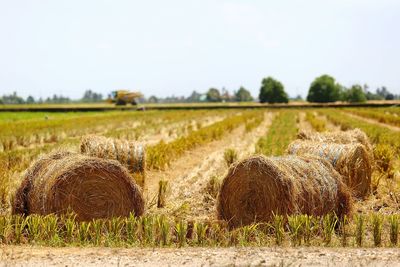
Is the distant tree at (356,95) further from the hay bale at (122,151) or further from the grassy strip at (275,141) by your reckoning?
the hay bale at (122,151)

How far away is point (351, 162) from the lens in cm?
1162

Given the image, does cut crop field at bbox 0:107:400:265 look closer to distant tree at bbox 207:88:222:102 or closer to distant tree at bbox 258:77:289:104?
distant tree at bbox 258:77:289:104

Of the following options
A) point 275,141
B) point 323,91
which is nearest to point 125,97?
point 323,91

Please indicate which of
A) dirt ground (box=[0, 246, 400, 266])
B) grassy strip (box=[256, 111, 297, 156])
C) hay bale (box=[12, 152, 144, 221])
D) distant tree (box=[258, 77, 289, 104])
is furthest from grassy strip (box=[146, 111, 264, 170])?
distant tree (box=[258, 77, 289, 104])

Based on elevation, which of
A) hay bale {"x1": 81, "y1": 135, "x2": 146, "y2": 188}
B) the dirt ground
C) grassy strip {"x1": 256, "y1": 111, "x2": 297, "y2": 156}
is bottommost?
the dirt ground

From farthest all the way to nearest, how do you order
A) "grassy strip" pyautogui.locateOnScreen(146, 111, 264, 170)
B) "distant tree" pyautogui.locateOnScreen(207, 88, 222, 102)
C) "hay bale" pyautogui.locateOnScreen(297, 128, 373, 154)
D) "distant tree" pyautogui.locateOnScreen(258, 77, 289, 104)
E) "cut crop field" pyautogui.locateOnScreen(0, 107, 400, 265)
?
"distant tree" pyautogui.locateOnScreen(207, 88, 222, 102), "distant tree" pyautogui.locateOnScreen(258, 77, 289, 104), "grassy strip" pyautogui.locateOnScreen(146, 111, 264, 170), "hay bale" pyautogui.locateOnScreen(297, 128, 373, 154), "cut crop field" pyautogui.locateOnScreen(0, 107, 400, 265)

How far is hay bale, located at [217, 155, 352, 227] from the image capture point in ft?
28.4

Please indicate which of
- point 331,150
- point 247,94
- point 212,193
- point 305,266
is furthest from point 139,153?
point 247,94

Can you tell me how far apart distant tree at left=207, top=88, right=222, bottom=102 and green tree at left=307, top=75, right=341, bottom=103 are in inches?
1994

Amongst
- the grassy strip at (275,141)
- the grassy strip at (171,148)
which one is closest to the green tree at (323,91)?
the grassy strip at (275,141)

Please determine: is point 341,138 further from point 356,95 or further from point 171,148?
point 356,95

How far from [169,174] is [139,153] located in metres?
3.05

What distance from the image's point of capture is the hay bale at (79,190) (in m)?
8.78

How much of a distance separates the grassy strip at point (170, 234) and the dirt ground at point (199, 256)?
0.32 meters
